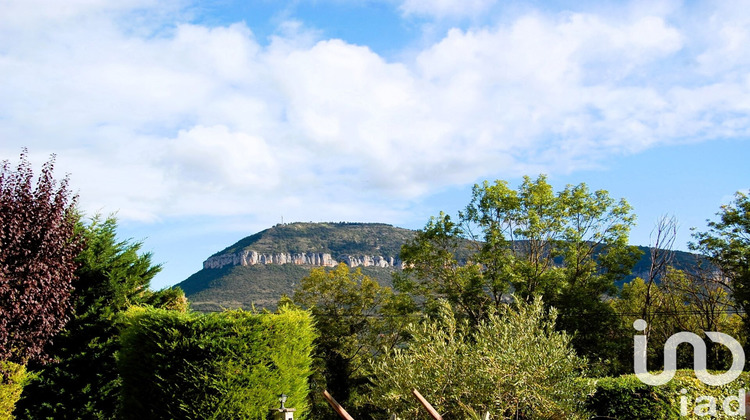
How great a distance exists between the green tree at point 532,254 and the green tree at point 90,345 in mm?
17686

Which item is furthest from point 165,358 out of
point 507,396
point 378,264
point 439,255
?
point 378,264

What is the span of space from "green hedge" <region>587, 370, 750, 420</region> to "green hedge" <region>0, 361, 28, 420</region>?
11168 mm

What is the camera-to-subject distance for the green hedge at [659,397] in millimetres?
11812

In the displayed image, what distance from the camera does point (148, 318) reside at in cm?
923

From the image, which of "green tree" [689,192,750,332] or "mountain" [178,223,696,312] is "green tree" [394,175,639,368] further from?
"mountain" [178,223,696,312]

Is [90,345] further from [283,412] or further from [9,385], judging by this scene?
[283,412]

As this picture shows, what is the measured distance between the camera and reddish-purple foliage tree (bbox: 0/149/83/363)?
10.2 meters

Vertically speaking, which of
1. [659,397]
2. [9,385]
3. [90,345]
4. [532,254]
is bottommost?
[659,397]

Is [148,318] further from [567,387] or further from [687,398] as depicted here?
[687,398]

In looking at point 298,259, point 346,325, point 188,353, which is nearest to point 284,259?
point 298,259

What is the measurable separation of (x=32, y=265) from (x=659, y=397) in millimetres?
12750

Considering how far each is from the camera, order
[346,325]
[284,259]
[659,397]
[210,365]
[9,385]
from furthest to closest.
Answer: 1. [284,259]
2. [346,325]
3. [659,397]
4. [9,385]
5. [210,365]

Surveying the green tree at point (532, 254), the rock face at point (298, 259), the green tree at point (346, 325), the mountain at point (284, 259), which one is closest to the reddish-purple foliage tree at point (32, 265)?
the green tree at point (532, 254)

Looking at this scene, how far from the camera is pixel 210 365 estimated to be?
28.5ft
